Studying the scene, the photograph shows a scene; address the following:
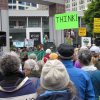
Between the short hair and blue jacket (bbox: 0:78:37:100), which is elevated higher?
the short hair

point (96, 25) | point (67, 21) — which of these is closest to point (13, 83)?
point (67, 21)

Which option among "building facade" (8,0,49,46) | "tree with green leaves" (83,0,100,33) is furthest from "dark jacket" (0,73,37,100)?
"building facade" (8,0,49,46)

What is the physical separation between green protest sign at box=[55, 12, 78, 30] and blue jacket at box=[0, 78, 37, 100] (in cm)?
1204

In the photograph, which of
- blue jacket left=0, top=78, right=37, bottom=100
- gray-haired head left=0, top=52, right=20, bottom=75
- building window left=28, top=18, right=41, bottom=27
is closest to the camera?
blue jacket left=0, top=78, right=37, bottom=100

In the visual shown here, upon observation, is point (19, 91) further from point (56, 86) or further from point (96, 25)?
point (96, 25)

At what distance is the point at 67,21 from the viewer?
56.1 ft

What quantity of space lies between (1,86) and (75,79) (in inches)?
51.1

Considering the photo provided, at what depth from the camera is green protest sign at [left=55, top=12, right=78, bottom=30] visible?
1684 cm

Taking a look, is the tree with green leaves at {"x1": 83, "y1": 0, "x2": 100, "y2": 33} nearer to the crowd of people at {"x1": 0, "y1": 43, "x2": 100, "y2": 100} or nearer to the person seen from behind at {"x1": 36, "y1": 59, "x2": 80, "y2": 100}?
the crowd of people at {"x1": 0, "y1": 43, "x2": 100, "y2": 100}

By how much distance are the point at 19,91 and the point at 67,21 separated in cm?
1253

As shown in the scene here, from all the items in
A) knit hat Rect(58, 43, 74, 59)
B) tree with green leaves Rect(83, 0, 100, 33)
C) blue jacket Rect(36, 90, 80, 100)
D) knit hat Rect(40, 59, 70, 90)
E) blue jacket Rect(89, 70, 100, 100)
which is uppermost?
tree with green leaves Rect(83, 0, 100, 33)

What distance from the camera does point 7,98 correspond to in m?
4.66

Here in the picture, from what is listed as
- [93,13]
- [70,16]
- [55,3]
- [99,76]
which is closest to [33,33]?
[93,13]

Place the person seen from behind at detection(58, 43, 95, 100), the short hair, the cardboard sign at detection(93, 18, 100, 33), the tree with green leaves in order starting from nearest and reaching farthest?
the person seen from behind at detection(58, 43, 95, 100) → the short hair → the cardboard sign at detection(93, 18, 100, 33) → the tree with green leaves
